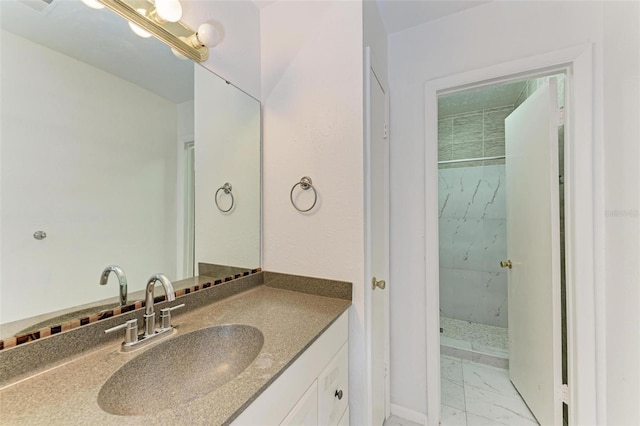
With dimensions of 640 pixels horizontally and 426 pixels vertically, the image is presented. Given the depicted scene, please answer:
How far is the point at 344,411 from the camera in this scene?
101 cm

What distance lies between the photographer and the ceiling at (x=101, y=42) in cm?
65

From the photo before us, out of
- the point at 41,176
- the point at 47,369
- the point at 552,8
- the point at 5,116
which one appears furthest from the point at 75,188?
the point at 552,8

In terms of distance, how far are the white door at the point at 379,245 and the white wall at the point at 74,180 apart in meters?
0.89

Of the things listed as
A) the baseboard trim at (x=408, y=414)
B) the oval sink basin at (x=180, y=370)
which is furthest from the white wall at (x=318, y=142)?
the baseboard trim at (x=408, y=414)

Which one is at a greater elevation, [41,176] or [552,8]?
[552,8]

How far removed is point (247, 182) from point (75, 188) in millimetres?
666

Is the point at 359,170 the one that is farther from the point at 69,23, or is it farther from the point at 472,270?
the point at 472,270

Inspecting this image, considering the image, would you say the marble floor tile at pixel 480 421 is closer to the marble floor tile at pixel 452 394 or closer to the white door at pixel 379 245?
the marble floor tile at pixel 452 394

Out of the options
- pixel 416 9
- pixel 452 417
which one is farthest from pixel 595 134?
pixel 452 417

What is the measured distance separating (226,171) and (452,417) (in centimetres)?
197

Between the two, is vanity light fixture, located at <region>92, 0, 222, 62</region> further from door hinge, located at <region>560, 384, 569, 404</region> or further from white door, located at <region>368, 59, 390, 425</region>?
door hinge, located at <region>560, 384, 569, 404</region>

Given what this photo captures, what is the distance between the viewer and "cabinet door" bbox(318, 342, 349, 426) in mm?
830

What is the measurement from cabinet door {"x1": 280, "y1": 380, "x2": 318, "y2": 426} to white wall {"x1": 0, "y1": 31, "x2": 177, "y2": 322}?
2.18ft

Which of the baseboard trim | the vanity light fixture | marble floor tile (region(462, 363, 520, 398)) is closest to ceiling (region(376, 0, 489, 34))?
the vanity light fixture
